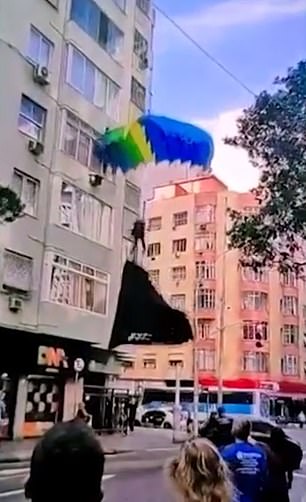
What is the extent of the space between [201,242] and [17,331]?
262cm

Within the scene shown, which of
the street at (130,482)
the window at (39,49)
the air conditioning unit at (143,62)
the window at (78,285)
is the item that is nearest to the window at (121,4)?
the air conditioning unit at (143,62)

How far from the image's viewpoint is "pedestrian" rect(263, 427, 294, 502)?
1.53 metres

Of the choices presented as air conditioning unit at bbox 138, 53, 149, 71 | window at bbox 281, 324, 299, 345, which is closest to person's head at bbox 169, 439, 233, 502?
air conditioning unit at bbox 138, 53, 149, 71

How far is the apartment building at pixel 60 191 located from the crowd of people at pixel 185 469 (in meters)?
4.17

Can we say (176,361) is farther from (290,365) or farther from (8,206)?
(8,206)

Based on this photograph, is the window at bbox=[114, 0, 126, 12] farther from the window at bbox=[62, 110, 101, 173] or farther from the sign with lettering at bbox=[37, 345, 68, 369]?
the sign with lettering at bbox=[37, 345, 68, 369]

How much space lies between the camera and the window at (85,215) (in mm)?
6410

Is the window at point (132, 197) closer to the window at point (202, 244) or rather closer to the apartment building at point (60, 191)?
the apartment building at point (60, 191)

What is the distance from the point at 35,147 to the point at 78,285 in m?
1.44

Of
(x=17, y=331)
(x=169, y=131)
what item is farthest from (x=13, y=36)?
(x=169, y=131)

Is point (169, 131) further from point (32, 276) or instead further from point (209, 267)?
point (209, 267)

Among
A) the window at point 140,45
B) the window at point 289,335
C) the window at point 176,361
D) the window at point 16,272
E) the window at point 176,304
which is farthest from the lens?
the window at point 176,361

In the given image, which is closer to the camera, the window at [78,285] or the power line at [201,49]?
the power line at [201,49]

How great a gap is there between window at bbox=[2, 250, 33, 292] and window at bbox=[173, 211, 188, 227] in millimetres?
2983
